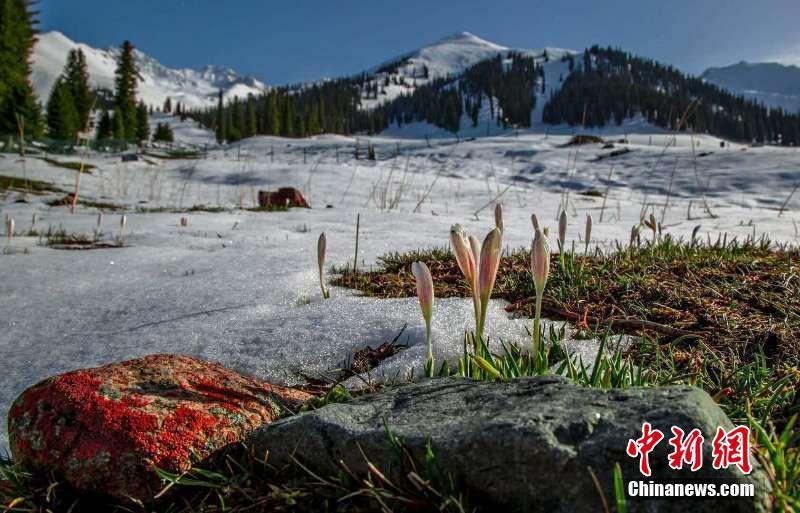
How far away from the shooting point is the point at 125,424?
1.27 meters

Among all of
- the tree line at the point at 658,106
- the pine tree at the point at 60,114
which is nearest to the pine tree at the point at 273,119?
the pine tree at the point at 60,114

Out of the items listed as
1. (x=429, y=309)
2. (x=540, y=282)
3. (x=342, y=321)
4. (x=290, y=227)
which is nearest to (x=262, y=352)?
(x=342, y=321)

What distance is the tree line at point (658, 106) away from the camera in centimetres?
9862

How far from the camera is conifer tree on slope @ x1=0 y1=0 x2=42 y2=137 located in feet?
116

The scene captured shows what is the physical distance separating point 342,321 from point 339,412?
3.52ft

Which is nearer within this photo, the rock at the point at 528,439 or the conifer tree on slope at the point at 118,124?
the rock at the point at 528,439

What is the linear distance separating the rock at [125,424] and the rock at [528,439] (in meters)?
0.18

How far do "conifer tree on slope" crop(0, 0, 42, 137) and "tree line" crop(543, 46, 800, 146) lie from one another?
7767cm

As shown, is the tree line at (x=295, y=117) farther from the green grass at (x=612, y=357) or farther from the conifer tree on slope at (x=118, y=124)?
the green grass at (x=612, y=357)

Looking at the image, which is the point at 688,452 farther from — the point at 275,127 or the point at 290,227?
the point at 275,127

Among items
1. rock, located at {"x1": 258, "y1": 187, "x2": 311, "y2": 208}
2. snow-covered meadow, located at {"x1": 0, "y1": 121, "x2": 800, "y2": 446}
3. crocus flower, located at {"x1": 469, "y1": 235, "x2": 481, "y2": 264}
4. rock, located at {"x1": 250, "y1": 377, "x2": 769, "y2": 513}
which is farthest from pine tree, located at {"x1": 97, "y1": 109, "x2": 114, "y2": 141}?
rock, located at {"x1": 250, "y1": 377, "x2": 769, "y2": 513}

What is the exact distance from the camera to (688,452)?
87 cm

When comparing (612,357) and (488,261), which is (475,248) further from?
(612,357)

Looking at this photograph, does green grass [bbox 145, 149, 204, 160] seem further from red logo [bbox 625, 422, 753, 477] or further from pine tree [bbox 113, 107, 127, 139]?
red logo [bbox 625, 422, 753, 477]
